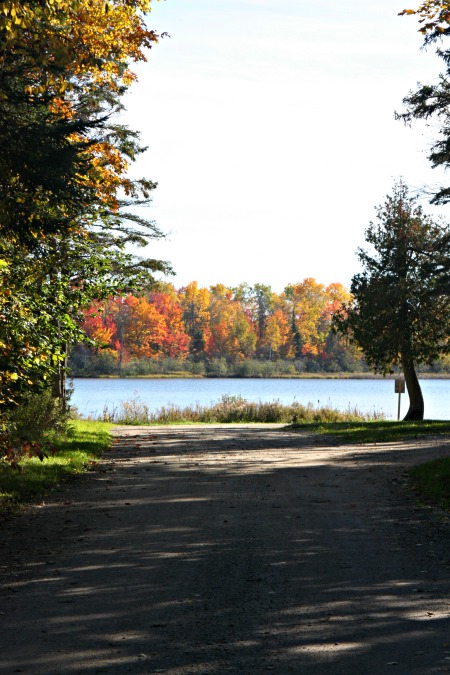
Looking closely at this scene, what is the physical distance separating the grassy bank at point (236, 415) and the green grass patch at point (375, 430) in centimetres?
469

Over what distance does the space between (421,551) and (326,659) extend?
3608 mm

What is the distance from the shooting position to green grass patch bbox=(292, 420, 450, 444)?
84.0ft

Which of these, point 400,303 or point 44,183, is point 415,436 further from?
point 44,183

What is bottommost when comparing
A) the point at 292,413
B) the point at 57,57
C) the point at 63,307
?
the point at 292,413

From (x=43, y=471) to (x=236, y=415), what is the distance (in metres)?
23.8

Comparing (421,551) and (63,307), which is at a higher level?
(63,307)

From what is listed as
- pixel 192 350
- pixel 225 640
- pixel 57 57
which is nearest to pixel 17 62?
pixel 57 57

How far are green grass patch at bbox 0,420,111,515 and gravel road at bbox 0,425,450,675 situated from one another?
1.29 feet

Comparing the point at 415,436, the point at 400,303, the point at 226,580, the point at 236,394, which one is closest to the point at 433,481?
the point at 226,580

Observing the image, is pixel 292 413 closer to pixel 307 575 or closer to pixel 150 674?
pixel 307 575

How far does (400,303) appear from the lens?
33375 millimetres

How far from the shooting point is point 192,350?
124 meters

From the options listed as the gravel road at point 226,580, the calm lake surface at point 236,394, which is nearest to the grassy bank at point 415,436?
→ the gravel road at point 226,580

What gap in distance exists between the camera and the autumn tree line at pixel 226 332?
10975cm
